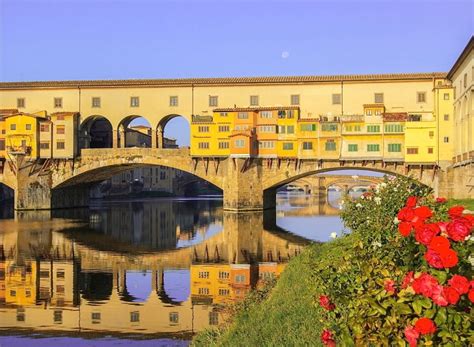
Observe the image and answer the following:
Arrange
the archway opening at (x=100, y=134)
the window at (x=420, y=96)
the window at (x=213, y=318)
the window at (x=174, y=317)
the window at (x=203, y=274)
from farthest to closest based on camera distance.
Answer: the archway opening at (x=100, y=134), the window at (x=420, y=96), the window at (x=203, y=274), the window at (x=174, y=317), the window at (x=213, y=318)

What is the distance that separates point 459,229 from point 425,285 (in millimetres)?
614

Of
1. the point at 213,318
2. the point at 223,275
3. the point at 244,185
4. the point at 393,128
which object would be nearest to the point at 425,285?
the point at 213,318

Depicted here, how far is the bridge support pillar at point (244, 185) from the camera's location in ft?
170

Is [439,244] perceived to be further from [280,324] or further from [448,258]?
[280,324]

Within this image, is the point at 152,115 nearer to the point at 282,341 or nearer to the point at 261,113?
the point at 261,113

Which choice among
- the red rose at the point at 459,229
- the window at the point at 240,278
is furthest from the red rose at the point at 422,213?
the window at the point at 240,278

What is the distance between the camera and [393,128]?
166 ft

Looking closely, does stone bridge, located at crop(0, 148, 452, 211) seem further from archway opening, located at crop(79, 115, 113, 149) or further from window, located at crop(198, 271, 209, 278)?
window, located at crop(198, 271, 209, 278)

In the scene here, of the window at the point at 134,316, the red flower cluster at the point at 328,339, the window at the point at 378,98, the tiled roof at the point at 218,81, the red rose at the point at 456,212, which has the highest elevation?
the tiled roof at the point at 218,81

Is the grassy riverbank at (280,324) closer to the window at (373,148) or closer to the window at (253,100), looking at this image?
the window at (373,148)

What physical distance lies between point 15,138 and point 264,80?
26917 millimetres

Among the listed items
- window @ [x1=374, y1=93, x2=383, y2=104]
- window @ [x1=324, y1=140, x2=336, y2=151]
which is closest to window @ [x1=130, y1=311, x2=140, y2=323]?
window @ [x1=324, y1=140, x2=336, y2=151]

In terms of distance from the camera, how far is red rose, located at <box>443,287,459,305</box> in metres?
4.17

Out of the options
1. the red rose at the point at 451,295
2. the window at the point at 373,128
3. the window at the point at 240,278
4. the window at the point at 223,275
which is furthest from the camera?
the window at the point at 373,128
